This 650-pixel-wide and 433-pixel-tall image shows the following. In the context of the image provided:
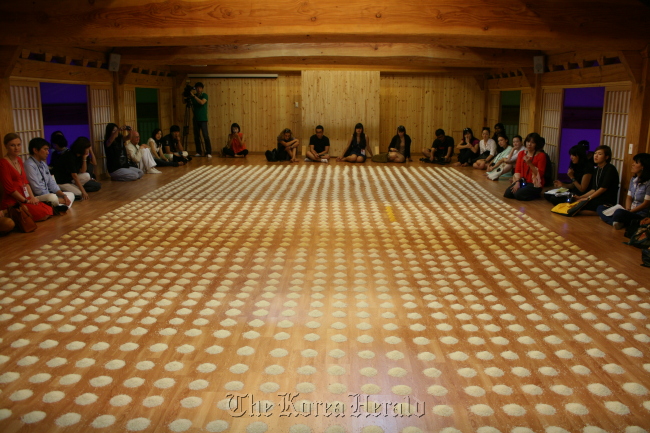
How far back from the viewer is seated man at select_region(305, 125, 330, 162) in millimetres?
13141

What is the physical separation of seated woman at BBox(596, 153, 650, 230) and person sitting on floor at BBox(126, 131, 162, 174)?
7.84 metres

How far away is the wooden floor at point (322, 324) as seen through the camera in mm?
2660

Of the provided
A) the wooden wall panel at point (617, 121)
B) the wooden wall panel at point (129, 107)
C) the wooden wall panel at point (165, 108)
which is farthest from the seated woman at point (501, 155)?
the wooden wall panel at point (165, 108)

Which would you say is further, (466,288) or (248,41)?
(248,41)

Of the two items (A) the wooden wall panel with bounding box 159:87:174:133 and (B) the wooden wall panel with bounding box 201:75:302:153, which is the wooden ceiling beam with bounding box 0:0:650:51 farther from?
(B) the wooden wall panel with bounding box 201:75:302:153

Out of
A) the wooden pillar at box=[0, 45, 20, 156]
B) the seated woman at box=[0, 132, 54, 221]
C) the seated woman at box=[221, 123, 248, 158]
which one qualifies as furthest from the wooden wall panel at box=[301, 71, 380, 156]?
the seated woman at box=[0, 132, 54, 221]

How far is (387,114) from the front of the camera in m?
15.2

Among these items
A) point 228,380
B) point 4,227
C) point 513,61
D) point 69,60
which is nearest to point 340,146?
point 513,61

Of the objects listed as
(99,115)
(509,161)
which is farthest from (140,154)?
(509,161)

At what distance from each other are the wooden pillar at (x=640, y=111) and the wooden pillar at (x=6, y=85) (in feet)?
24.6

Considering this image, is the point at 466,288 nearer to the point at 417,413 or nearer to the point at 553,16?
the point at 417,413

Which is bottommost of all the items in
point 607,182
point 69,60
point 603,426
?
point 603,426

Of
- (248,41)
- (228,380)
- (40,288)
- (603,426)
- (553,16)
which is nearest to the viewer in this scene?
(603,426)

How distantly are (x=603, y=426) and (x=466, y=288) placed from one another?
6.24 ft
